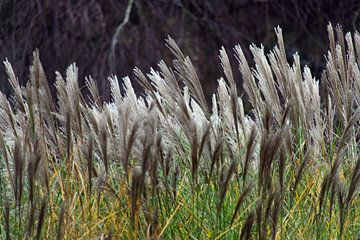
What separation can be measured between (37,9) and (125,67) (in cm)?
87

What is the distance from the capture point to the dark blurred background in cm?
742

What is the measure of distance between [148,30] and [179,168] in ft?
15.6

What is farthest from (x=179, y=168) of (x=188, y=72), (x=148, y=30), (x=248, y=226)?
(x=148, y=30)

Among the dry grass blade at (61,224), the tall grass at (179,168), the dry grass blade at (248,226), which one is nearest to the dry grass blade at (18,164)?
the tall grass at (179,168)

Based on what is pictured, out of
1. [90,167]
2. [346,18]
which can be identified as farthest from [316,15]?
[90,167]

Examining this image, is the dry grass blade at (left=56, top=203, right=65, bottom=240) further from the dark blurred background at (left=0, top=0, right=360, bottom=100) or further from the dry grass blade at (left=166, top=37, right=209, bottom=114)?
the dark blurred background at (left=0, top=0, right=360, bottom=100)

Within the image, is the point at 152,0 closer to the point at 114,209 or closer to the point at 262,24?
the point at 262,24

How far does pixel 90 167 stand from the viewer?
101 inches

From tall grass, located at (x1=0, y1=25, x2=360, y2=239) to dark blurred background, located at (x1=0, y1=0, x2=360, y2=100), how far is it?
4334mm

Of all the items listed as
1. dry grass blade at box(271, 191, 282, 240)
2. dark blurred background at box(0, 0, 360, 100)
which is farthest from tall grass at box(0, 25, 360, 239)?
dark blurred background at box(0, 0, 360, 100)

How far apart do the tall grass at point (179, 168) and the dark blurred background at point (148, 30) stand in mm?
4334

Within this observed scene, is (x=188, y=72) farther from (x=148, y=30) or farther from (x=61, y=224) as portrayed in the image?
(x=148, y=30)

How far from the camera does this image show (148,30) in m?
7.54

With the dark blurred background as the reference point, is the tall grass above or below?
below
